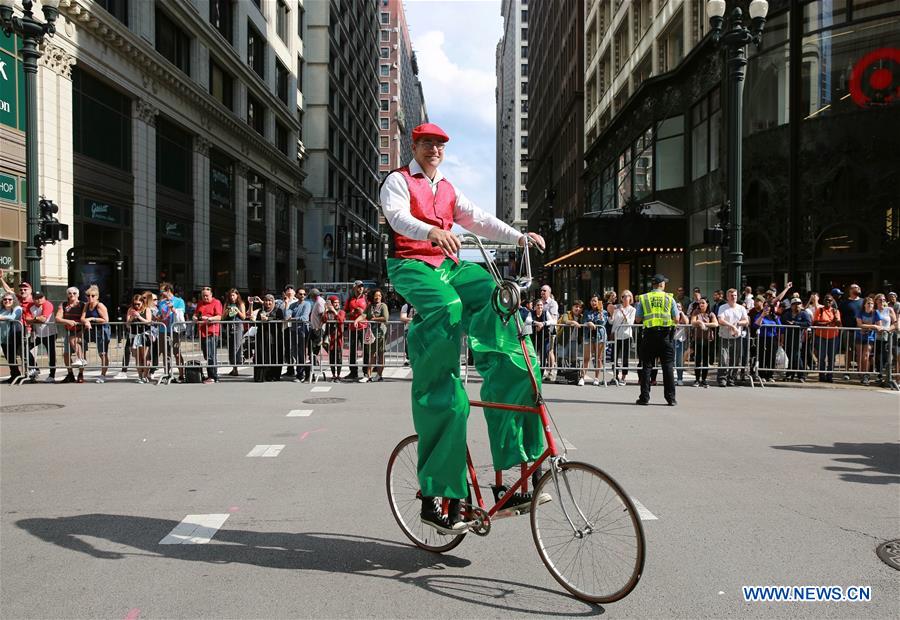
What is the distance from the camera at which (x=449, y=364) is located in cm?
376

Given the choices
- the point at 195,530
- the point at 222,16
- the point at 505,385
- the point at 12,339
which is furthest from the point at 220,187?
the point at 505,385

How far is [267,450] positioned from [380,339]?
744 cm

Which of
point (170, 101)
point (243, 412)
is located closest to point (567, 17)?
point (170, 101)

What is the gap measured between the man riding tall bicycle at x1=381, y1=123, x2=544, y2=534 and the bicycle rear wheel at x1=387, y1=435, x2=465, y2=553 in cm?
31

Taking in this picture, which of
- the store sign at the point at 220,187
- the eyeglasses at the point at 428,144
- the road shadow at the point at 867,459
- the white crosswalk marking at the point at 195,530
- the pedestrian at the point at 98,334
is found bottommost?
the road shadow at the point at 867,459

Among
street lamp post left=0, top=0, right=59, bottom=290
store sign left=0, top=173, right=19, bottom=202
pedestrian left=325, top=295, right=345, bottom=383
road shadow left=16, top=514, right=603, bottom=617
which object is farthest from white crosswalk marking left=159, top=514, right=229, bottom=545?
store sign left=0, top=173, right=19, bottom=202

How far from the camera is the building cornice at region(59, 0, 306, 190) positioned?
68.3 feet

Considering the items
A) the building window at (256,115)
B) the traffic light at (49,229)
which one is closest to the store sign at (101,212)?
the traffic light at (49,229)

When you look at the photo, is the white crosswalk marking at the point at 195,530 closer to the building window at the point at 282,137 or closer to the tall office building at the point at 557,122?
the tall office building at the point at 557,122

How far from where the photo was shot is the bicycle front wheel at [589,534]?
315 cm

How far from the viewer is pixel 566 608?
3299mm

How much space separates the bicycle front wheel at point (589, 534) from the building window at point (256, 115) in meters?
37.6

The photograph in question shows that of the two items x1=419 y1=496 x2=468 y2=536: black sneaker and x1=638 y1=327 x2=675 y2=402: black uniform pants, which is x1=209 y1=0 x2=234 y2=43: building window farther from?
x1=419 y1=496 x2=468 y2=536: black sneaker

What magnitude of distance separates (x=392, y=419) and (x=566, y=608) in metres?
5.64
